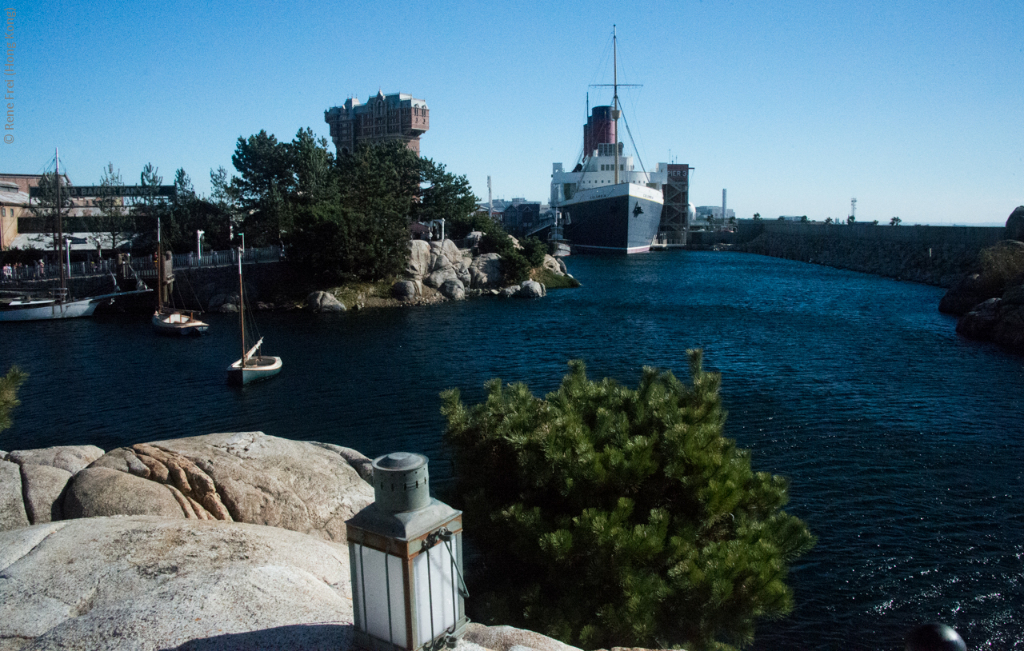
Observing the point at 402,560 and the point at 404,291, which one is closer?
the point at 402,560

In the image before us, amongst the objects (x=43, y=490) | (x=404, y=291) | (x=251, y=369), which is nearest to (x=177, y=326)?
(x=251, y=369)

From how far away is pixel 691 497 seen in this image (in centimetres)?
844

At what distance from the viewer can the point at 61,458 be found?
10.3 meters

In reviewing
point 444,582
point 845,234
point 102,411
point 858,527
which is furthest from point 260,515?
point 845,234

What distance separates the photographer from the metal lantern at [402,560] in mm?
4723

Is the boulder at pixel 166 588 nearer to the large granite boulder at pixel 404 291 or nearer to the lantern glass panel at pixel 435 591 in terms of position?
the lantern glass panel at pixel 435 591

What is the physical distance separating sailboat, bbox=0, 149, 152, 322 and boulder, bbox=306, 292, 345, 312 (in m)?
10.2

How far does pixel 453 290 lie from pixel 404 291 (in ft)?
12.5

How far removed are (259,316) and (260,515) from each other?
35.0m

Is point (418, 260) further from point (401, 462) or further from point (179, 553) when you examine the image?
point (401, 462)

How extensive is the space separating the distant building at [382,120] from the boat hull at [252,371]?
92818 mm

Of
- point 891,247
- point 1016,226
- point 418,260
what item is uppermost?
point 1016,226

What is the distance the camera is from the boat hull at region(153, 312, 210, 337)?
115ft

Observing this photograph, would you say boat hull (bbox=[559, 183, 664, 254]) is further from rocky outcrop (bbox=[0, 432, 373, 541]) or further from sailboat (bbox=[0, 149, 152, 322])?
rocky outcrop (bbox=[0, 432, 373, 541])
